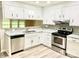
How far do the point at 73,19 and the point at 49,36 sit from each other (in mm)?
1258

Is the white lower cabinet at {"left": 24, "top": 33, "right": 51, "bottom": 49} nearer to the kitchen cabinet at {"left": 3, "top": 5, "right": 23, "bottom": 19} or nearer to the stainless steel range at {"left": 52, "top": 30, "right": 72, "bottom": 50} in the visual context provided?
the stainless steel range at {"left": 52, "top": 30, "right": 72, "bottom": 50}

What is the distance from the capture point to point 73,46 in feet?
8.28

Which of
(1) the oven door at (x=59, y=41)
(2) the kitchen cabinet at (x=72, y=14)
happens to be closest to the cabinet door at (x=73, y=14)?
(2) the kitchen cabinet at (x=72, y=14)

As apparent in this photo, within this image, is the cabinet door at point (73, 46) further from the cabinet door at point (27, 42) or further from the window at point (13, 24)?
the window at point (13, 24)

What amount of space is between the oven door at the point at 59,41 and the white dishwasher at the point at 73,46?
0.76 feet

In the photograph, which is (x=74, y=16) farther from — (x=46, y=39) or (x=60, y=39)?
(x=46, y=39)

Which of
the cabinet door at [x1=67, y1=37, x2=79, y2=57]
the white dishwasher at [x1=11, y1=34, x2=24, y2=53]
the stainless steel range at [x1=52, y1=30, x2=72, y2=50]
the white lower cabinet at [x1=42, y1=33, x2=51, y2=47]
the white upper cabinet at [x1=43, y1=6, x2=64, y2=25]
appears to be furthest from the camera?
the white lower cabinet at [x1=42, y1=33, x2=51, y2=47]

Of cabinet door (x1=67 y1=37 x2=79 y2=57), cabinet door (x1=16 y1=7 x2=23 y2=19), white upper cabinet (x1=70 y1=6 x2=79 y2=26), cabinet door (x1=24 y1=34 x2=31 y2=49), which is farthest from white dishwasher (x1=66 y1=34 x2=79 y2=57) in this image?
cabinet door (x1=16 y1=7 x2=23 y2=19)

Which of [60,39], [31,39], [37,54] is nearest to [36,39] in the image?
[31,39]

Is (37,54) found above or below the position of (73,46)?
below

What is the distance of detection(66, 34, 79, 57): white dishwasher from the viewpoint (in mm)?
2418

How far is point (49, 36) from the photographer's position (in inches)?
A: 136

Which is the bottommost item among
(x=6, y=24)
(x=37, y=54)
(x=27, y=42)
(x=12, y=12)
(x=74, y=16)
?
(x=37, y=54)

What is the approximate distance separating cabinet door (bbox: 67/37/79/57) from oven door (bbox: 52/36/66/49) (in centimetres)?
23
